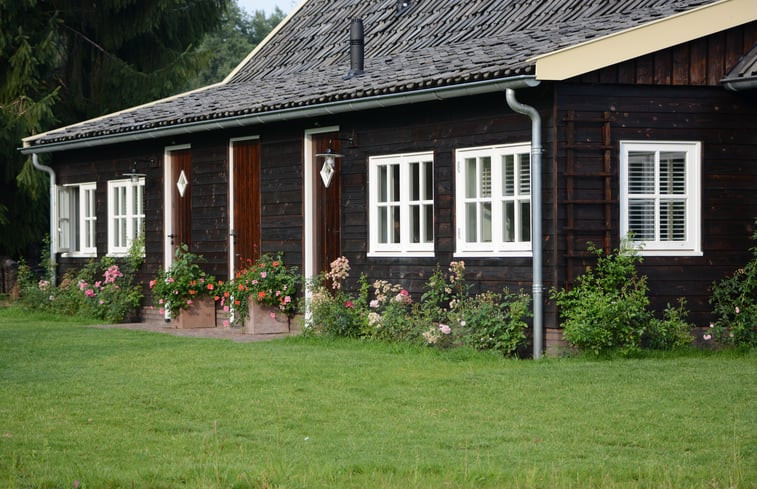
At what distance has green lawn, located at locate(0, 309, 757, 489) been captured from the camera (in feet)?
24.0

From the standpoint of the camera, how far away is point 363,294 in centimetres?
1574

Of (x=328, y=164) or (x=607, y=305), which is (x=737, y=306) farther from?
(x=328, y=164)

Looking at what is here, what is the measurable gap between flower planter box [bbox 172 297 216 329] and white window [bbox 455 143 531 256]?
5654 mm

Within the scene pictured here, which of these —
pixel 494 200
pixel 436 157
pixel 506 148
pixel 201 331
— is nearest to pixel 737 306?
pixel 494 200

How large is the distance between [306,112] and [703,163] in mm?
4986

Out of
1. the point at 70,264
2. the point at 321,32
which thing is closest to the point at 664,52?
the point at 321,32

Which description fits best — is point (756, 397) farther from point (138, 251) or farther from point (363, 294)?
point (138, 251)

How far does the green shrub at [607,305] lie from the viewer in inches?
507

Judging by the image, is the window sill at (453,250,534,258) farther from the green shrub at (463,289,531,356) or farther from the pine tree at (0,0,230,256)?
the pine tree at (0,0,230,256)

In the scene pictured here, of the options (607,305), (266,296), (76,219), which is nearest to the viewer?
(607,305)

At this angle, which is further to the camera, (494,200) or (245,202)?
(245,202)

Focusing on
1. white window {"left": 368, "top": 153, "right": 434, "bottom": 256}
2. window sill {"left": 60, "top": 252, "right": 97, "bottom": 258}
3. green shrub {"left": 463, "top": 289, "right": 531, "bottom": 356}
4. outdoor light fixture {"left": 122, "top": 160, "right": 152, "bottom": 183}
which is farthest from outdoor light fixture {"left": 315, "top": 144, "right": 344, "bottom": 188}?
window sill {"left": 60, "top": 252, "right": 97, "bottom": 258}

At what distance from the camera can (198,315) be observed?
19.0m

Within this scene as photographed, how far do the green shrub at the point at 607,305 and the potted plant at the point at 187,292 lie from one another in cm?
705
